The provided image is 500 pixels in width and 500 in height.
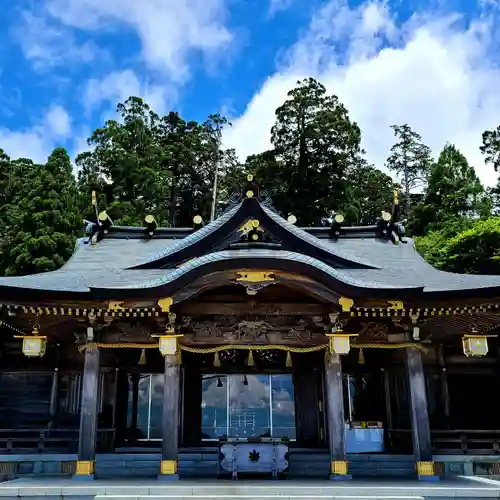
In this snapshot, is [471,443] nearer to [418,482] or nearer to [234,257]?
[418,482]

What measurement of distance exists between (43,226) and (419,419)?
2162cm

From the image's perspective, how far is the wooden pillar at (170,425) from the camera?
35.7ft

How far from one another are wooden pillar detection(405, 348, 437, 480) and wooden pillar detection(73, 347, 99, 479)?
6992 mm

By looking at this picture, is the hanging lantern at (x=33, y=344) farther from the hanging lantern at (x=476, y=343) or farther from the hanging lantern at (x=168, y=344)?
the hanging lantern at (x=476, y=343)

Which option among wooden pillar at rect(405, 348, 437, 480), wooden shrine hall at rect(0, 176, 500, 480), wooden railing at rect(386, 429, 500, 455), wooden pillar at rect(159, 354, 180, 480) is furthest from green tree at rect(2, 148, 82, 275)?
wooden pillar at rect(405, 348, 437, 480)

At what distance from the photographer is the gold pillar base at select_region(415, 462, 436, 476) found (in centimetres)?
1095

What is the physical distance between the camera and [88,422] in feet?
36.8

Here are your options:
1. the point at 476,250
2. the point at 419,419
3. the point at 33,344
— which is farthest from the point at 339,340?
the point at 476,250

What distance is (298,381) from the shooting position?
14.8 meters

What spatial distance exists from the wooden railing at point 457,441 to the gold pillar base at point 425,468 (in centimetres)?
163

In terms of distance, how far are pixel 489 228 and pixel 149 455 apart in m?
22.4

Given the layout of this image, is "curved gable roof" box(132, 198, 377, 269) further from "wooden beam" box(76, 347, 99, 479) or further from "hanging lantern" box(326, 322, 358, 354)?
"wooden beam" box(76, 347, 99, 479)

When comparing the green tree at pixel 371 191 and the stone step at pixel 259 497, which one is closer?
the stone step at pixel 259 497

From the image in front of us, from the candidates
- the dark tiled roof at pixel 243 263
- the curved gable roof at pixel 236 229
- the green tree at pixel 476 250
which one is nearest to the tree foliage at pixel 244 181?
the green tree at pixel 476 250
